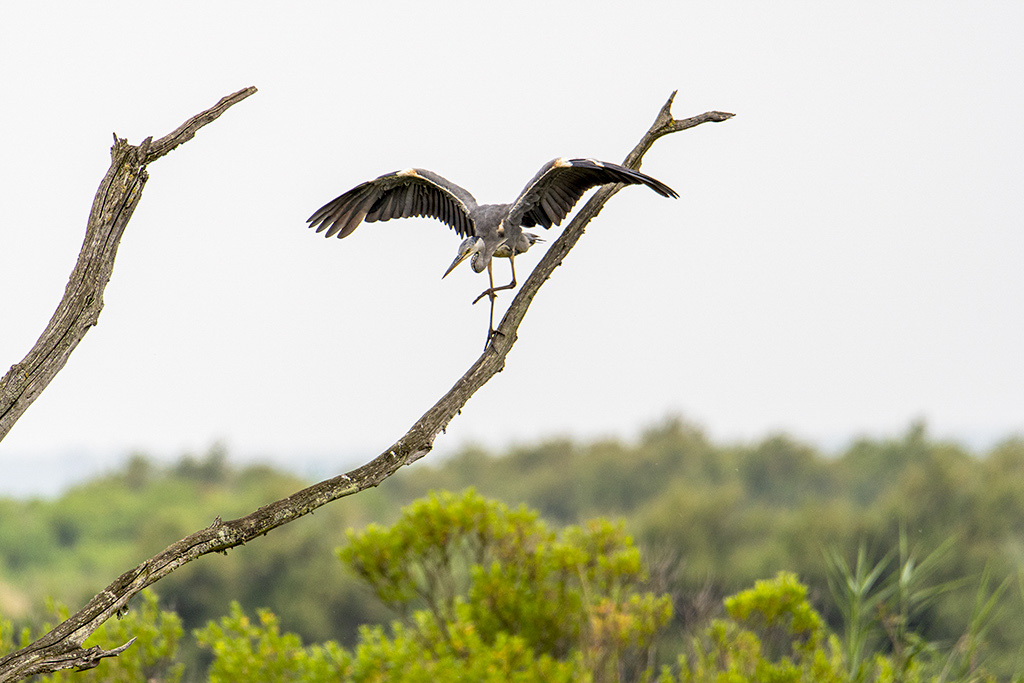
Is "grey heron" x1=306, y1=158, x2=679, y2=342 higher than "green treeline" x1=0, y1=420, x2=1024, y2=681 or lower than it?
higher

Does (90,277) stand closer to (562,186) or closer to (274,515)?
(274,515)

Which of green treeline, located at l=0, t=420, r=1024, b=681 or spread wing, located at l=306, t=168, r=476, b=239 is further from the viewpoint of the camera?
green treeline, located at l=0, t=420, r=1024, b=681

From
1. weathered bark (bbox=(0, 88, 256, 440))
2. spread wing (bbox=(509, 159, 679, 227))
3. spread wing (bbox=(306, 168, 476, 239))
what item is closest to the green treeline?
spread wing (bbox=(306, 168, 476, 239))

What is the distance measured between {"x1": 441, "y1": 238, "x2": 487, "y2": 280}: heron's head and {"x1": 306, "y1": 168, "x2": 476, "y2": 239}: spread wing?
30 centimetres

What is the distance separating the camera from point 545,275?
376 centimetres

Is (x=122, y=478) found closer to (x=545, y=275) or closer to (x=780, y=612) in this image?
(x=780, y=612)

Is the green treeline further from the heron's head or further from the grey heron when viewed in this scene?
the heron's head

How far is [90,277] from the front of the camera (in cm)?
321

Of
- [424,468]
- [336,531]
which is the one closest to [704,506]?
[336,531]

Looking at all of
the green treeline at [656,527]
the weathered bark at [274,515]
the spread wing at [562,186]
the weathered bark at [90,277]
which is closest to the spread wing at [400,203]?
the spread wing at [562,186]

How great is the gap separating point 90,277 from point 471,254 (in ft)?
4.34

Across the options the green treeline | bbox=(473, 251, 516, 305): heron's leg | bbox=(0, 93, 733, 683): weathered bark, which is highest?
bbox=(473, 251, 516, 305): heron's leg

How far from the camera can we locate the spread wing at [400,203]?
13.6 feet

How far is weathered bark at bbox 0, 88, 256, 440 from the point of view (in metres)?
3.15
